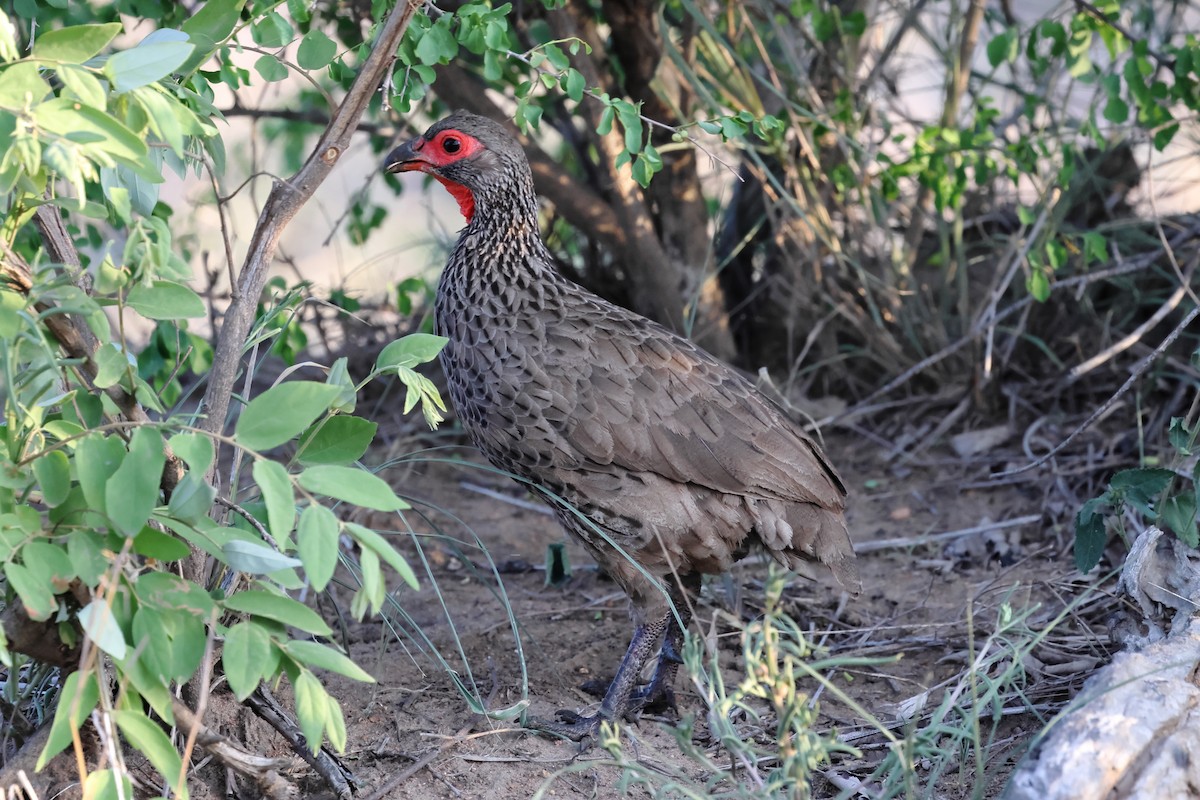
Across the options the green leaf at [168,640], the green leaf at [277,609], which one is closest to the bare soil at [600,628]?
the green leaf at [277,609]

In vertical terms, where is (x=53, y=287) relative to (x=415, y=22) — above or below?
below

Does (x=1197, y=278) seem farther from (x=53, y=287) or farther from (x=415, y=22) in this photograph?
(x=53, y=287)

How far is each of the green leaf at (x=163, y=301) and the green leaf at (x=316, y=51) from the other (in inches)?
31.7

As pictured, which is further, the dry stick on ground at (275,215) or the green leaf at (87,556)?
the dry stick on ground at (275,215)

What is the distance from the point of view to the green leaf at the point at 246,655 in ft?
7.13

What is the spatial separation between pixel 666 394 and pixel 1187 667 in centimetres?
149

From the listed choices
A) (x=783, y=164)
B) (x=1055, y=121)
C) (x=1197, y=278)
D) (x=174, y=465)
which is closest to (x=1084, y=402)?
(x=1197, y=278)

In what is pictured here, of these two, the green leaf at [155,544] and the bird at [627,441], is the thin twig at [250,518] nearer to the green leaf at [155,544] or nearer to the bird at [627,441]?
the green leaf at [155,544]

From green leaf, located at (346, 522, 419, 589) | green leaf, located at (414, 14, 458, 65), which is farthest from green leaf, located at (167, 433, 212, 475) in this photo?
green leaf, located at (414, 14, 458, 65)

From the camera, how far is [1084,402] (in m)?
5.07

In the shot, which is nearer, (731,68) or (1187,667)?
(1187,667)

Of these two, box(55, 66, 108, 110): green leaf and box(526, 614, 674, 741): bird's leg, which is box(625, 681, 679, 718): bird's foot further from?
box(55, 66, 108, 110): green leaf

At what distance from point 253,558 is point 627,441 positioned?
1332 millimetres

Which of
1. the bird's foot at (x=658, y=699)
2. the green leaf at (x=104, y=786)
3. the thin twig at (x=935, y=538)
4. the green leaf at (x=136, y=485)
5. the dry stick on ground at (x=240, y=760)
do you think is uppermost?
the green leaf at (x=136, y=485)
